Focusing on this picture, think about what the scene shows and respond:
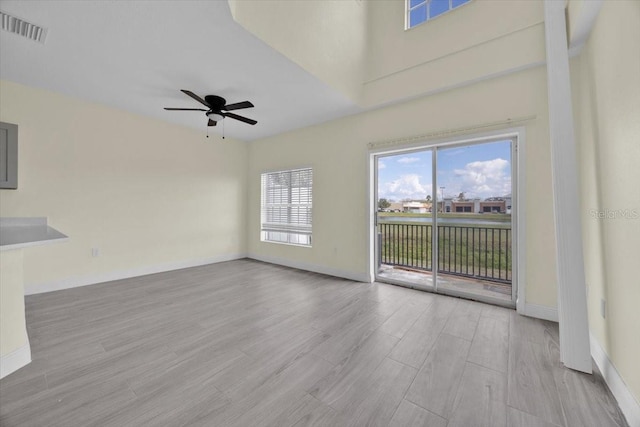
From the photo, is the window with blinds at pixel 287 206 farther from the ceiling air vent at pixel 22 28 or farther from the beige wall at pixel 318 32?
the ceiling air vent at pixel 22 28

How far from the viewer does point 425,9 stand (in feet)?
11.5

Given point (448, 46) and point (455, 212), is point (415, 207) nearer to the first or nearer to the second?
point (455, 212)

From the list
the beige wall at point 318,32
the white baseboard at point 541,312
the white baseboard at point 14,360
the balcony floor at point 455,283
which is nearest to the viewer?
the white baseboard at point 14,360

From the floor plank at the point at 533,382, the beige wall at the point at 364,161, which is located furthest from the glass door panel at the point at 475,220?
the floor plank at the point at 533,382

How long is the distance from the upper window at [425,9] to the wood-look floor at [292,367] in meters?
3.97

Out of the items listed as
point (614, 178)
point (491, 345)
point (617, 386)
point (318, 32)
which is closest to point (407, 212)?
point (491, 345)

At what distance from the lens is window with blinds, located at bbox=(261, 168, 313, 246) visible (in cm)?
468

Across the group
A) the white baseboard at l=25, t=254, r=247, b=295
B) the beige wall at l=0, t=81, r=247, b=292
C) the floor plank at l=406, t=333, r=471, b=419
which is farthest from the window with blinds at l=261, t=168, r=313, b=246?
the floor plank at l=406, t=333, r=471, b=419

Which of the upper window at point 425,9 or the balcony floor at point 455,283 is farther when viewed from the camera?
the upper window at point 425,9

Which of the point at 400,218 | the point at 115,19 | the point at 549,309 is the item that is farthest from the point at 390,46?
the point at 549,309

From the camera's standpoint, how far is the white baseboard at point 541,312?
8.04 ft

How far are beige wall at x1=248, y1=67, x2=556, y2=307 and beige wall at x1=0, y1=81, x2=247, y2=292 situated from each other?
3.71 ft

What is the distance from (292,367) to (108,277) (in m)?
3.70

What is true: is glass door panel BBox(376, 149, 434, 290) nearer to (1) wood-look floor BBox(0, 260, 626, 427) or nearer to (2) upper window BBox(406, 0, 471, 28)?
(1) wood-look floor BBox(0, 260, 626, 427)
